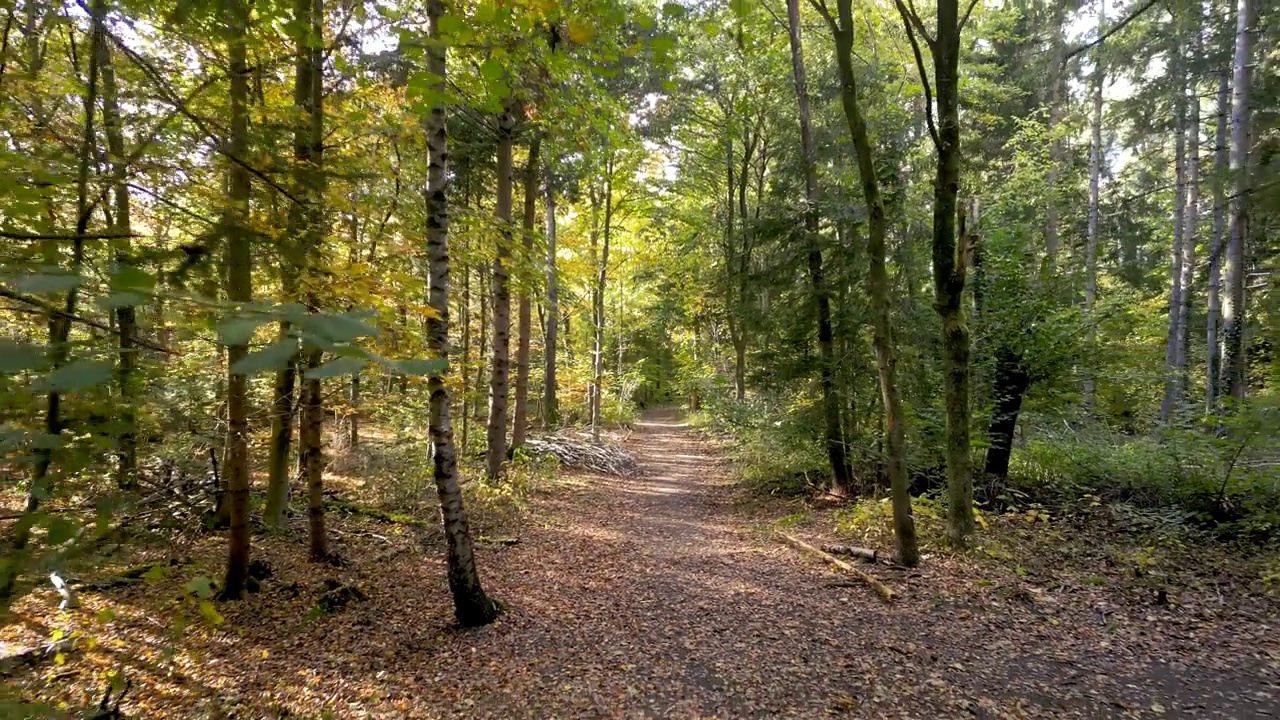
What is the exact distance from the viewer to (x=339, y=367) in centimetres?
99

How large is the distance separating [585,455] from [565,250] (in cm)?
799

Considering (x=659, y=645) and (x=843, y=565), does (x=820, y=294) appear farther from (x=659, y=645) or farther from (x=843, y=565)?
(x=659, y=645)

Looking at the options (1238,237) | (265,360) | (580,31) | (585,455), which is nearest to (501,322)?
(585,455)

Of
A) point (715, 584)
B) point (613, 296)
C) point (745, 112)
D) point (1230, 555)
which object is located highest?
point (745, 112)

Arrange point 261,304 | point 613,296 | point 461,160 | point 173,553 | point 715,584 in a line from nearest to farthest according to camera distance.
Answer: point 261,304 → point 173,553 → point 715,584 → point 461,160 → point 613,296

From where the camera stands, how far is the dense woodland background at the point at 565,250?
6.63 feet

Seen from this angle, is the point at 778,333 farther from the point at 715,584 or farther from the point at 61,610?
the point at 61,610

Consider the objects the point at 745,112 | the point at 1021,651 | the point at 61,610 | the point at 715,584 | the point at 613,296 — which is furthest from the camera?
the point at 613,296

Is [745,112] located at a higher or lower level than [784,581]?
higher

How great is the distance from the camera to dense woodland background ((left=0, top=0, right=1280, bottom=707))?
2.02 metres

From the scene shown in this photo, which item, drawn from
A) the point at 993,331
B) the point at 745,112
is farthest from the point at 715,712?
the point at 745,112

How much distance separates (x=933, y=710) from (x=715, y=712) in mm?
1493

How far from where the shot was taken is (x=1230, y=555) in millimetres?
6477

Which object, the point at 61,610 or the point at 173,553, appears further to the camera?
the point at 173,553
